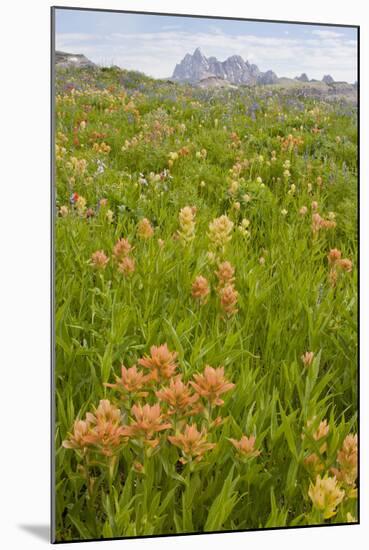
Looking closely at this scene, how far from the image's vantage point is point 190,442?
3.11 meters

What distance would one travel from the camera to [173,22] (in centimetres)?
342

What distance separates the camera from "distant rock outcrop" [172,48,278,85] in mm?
3461

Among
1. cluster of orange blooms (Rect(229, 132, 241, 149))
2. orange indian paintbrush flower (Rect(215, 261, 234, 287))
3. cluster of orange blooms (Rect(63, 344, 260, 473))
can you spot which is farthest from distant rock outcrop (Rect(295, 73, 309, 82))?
cluster of orange blooms (Rect(63, 344, 260, 473))

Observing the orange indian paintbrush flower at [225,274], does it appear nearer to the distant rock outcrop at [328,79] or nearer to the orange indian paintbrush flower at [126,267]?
the orange indian paintbrush flower at [126,267]

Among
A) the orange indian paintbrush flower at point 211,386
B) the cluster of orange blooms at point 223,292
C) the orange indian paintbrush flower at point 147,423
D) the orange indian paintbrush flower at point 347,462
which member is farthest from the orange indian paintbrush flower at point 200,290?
the orange indian paintbrush flower at point 347,462

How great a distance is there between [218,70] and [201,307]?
832 mm

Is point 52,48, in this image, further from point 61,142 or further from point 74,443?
point 74,443

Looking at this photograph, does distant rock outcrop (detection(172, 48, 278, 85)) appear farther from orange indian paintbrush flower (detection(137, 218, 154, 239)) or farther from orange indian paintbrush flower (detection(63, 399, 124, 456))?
orange indian paintbrush flower (detection(63, 399, 124, 456))

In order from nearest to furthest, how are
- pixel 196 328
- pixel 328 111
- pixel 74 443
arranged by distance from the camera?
pixel 74 443
pixel 196 328
pixel 328 111

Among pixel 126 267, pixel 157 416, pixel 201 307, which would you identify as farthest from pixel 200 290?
pixel 157 416

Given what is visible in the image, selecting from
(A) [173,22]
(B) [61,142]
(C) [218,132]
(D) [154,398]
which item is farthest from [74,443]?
(A) [173,22]

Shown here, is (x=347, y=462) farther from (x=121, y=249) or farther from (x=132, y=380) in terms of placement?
(x=121, y=249)

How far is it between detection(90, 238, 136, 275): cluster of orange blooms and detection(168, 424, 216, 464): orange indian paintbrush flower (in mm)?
588

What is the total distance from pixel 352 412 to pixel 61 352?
1056mm
